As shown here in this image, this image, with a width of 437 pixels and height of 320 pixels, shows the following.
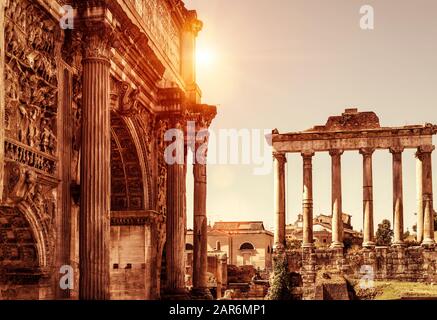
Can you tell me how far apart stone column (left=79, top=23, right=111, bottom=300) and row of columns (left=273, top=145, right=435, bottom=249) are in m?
34.8

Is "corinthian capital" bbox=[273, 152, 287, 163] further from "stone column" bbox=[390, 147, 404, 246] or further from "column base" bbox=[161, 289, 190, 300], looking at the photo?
"column base" bbox=[161, 289, 190, 300]

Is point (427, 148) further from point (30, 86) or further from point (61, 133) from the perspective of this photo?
point (30, 86)

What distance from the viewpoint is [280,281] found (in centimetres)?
4534

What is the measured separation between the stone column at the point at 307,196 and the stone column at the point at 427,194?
713 centimetres

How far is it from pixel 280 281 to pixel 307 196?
588 centimetres

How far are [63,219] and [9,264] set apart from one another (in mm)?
1286

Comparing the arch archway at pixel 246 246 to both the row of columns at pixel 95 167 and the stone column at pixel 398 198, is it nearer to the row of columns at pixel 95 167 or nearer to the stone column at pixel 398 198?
the stone column at pixel 398 198

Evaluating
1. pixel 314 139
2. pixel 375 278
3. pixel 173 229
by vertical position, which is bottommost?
pixel 375 278

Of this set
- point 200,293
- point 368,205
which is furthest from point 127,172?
point 368,205

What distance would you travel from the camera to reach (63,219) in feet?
41.4

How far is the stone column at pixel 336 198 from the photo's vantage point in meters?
46.3
